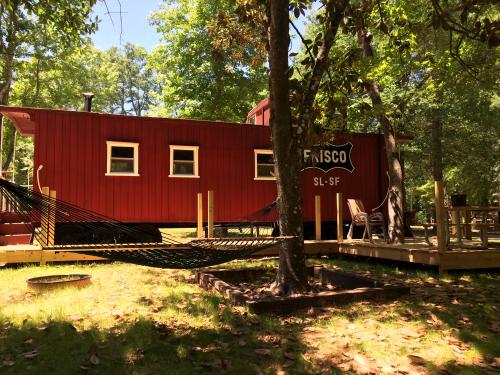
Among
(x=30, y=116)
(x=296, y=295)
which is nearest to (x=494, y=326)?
(x=296, y=295)

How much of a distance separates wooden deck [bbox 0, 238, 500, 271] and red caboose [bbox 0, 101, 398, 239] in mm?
1751

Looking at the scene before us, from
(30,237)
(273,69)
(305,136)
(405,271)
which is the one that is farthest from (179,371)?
(30,237)

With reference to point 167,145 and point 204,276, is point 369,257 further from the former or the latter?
point 167,145

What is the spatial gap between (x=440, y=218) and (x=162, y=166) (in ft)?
19.5

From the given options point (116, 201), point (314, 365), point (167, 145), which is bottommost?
point (314, 365)

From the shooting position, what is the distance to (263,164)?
1069 cm

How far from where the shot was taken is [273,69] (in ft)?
16.9

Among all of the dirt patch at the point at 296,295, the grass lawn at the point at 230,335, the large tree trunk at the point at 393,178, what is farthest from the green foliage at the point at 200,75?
the grass lawn at the point at 230,335

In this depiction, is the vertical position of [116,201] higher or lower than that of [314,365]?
higher

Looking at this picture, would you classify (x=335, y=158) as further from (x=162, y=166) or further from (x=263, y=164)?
(x=162, y=166)

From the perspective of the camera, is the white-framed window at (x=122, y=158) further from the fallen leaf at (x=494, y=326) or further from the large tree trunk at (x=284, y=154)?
the fallen leaf at (x=494, y=326)

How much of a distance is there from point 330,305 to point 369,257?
157 inches

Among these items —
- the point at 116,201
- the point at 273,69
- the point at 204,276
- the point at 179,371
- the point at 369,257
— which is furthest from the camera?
the point at 116,201

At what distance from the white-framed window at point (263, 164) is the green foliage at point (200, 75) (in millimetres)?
8897
